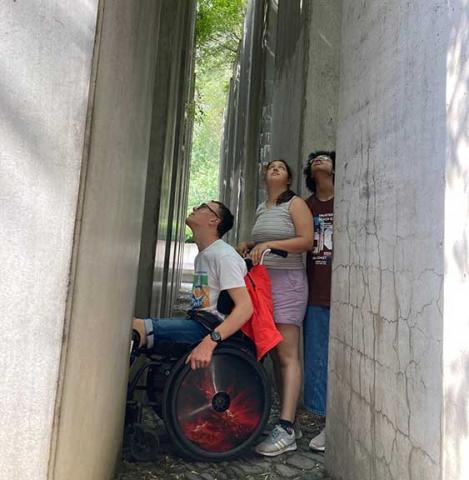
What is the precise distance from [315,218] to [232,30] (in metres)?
12.5

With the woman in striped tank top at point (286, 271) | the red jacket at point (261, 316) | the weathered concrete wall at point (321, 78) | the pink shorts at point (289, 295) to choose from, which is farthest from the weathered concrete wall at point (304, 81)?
the red jacket at point (261, 316)

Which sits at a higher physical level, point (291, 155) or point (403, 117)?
point (291, 155)

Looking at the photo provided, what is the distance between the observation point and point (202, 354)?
2594mm

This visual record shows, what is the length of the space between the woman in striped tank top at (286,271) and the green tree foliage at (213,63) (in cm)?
1042

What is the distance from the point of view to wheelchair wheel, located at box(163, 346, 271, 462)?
8.57 ft

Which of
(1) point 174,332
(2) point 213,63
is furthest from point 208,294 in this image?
(2) point 213,63

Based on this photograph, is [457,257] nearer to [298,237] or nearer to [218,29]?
[298,237]

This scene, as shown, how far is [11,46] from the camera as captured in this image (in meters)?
1.45

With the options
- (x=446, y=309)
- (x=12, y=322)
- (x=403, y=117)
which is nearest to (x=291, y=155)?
(x=403, y=117)

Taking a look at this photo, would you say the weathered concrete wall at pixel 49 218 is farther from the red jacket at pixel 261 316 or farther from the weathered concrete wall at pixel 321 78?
the weathered concrete wall at pixel 321 78

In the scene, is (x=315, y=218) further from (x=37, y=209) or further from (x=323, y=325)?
(x=37, y=209)

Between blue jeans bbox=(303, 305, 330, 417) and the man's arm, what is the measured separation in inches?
25.8

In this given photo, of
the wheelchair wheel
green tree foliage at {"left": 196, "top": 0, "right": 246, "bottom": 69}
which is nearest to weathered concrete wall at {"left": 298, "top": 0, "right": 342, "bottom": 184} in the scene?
the wheelchair wheel

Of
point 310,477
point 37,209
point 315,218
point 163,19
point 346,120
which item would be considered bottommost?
point 310,477
